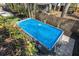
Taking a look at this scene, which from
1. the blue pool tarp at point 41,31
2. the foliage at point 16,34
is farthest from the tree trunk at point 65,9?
the foliage at point 16,34

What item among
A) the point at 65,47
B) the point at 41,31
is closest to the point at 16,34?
the point at 41,31

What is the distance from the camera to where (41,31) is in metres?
1.64

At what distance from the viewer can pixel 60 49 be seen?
1576mm

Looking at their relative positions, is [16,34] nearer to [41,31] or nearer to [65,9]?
[41,31]

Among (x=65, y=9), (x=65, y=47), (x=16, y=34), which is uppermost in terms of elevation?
(x=65, y=9)

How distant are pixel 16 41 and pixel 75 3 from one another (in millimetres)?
828

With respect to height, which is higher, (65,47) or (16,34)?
(16,34)

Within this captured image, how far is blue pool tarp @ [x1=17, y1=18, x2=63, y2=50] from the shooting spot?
5.20ft

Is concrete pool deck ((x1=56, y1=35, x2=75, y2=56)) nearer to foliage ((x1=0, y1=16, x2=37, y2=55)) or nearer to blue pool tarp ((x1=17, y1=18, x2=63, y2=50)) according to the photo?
blue pool tarp ((x1=17, y1=18, x2=63, y2=50))

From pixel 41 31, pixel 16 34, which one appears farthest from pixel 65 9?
pixel 16 34

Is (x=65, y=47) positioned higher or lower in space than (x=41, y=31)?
lower

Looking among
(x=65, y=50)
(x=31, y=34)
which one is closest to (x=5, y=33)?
(x=31, y=34)

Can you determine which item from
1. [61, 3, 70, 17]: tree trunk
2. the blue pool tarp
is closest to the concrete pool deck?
the blue pool tarp

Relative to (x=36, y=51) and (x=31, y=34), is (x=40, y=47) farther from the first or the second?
(x=31, y=34)
